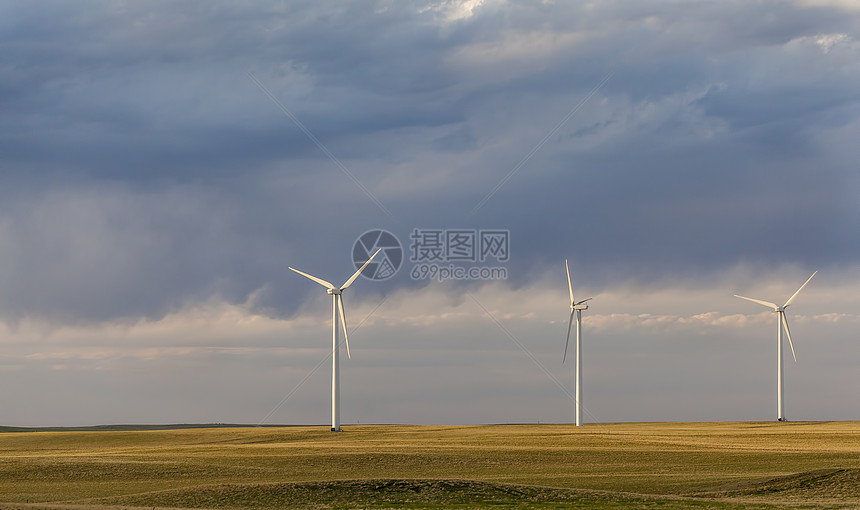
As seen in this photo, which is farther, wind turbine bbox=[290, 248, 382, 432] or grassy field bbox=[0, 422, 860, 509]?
wind turbine bbox=[290, 248, 382, 432]

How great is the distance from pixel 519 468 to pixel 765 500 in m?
18.2

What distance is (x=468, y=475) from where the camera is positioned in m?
51.9

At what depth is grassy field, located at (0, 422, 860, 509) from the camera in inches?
1555

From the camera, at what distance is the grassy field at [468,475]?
3950cm

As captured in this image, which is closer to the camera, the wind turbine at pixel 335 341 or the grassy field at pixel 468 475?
the grassy field at pixel 468 475

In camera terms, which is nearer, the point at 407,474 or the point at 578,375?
the point at 407,474

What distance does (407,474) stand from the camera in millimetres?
51938

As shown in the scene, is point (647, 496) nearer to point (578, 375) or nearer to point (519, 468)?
point (519, 468)

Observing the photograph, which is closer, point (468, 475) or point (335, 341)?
point (468, 475)

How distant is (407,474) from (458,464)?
6.31 m

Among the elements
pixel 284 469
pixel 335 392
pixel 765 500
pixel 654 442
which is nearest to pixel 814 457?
pixel 654 442

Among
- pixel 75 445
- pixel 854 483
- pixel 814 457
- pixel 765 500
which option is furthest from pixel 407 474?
pixel 75 445

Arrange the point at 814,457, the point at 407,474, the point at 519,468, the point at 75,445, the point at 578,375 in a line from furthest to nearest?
1. the point at 578,375
2. the point at 75,445
3. the point at 814,457
4. the point at 519,468
5. the point at 407,474

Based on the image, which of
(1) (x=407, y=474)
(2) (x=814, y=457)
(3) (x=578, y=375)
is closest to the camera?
(1) (x=407, y=474)
